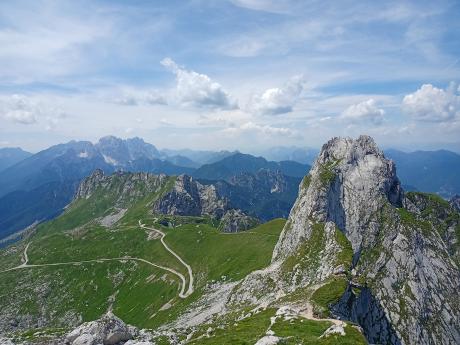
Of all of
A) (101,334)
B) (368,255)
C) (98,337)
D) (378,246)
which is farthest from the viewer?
(378,246)

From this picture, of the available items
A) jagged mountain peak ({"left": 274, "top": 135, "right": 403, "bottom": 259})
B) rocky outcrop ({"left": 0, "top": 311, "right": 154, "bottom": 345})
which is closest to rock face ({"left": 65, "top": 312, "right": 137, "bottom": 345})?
rocky outcrop ({"left": 0, "top": 311, "right": 154, "bottom": 345})

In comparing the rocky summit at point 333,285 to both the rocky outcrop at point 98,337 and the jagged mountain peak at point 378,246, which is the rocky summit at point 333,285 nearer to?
the rocky outcrop at point 98,337

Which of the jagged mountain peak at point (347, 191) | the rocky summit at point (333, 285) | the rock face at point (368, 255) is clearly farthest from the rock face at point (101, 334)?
the jagged mountain peak at point (347, 191)

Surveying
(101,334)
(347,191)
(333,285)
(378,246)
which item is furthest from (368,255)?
(101,334)

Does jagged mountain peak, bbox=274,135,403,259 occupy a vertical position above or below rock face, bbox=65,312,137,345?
above

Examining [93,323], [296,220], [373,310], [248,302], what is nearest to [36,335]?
[93,323]

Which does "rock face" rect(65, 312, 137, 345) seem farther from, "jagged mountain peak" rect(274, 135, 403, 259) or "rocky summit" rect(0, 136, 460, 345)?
"jagged mountain peak" rect(274, 135, 403, 259)

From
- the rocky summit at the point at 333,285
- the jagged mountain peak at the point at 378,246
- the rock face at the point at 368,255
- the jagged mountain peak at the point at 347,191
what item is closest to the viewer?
the rocky summit at the point at 333,285

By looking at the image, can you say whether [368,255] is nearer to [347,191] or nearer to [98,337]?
[347,191]
